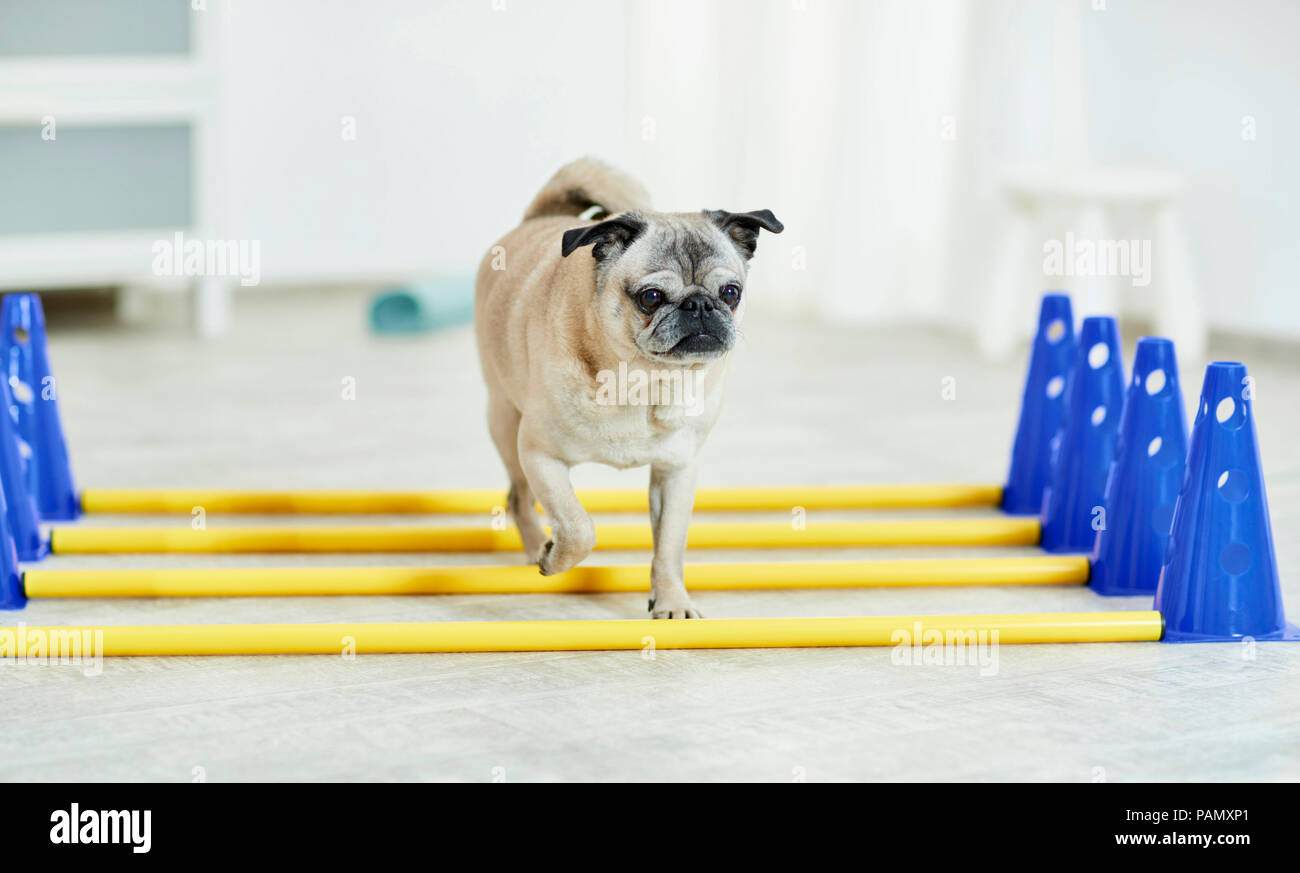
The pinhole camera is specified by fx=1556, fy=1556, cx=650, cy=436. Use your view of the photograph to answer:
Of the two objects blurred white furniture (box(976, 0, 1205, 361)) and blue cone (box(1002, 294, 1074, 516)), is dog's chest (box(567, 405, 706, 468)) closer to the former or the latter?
blue cone (box(1002, 294, 1074, 516))

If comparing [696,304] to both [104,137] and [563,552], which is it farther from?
[104,137]

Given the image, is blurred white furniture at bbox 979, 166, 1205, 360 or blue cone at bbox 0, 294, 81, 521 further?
blurred white furniture at bbox 979, 166, 1205, 360

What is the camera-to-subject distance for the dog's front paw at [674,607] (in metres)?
2.77

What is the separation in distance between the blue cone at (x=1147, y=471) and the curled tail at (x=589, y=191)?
103 cm

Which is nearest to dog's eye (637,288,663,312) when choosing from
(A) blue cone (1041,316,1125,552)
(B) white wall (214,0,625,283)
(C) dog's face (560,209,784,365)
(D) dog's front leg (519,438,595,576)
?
(C) dog's face (560,209,784,365)

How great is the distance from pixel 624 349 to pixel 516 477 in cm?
66

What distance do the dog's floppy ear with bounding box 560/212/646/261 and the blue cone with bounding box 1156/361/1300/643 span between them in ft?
3.38

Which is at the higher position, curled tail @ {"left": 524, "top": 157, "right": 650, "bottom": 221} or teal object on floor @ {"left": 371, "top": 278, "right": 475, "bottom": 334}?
curled tail @ {"left": 524, "top": 157, "right": 650, "bottom": 221}

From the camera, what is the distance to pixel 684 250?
257 centimetres

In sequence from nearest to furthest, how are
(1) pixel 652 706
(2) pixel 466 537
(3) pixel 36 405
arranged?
1. (1) pixel 652 706
2. (2) pixel 466 537
3. (3) pixel 36 405

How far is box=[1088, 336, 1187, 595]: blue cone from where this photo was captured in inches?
118

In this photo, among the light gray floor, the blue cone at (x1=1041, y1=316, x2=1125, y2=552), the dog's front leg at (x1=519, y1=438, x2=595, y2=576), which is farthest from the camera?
the blue cone at (x1=1041, y1=316, x2=1125, y2=552)

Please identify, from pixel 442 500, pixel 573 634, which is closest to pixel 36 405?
pixel 442 500

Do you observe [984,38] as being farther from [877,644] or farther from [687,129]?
[877,644]
